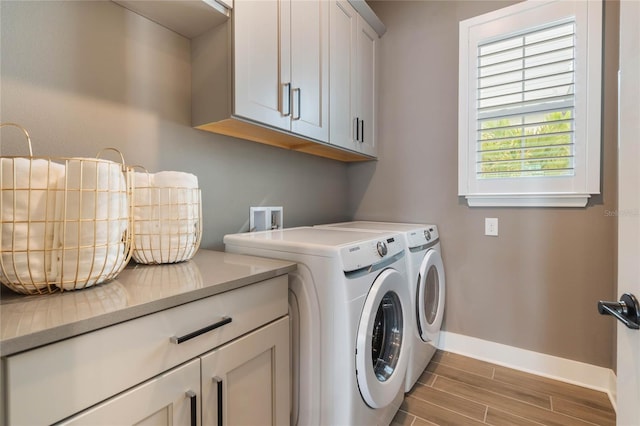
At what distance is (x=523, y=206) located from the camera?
74.0 inches

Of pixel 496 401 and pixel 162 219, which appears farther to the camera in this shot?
pixel 496 401

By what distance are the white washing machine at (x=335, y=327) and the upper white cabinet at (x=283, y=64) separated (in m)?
0.64

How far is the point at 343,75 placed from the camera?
191 cm

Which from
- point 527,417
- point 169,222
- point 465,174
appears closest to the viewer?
point 169,222

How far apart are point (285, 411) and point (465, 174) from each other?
5.81ft

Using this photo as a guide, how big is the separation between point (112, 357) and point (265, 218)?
121cm

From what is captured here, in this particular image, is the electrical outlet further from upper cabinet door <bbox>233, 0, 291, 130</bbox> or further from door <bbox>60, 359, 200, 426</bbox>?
door <bbox>60, 359, 200, 426</bbox>

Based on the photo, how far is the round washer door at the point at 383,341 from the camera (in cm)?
110

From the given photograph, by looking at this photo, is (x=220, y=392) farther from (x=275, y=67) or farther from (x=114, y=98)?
(x=275, y=67)

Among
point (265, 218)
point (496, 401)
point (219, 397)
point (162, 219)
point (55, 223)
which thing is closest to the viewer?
point (55, 223)

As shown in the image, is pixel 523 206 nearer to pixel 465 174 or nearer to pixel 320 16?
pixel 465 174

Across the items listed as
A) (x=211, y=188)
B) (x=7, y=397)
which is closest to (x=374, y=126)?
(x=211, y=188)

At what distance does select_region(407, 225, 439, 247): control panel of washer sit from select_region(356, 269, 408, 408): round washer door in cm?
35

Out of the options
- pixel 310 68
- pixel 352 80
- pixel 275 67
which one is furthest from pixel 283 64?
pixel 352 80
